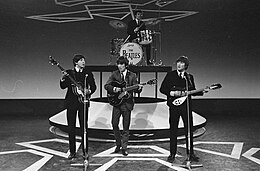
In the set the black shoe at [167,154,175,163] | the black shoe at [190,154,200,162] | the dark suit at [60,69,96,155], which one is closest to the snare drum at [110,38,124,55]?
the dark suit at [60,69,96,155]

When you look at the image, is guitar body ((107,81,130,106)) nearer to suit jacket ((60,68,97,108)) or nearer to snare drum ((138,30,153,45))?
suit jacket ((60,68,97,108))

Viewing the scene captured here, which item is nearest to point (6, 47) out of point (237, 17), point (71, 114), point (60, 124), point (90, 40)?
point (90, 40)

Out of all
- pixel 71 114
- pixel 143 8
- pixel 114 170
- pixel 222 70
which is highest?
pixel 143 8

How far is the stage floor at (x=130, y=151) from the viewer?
20.6ft

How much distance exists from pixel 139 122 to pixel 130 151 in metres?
1.18

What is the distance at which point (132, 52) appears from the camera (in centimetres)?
957

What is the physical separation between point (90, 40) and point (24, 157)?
5.49 metres

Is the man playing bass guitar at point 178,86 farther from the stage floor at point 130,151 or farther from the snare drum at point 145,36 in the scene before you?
the snare drum at point 145,36

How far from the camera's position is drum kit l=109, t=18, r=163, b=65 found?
376 inches

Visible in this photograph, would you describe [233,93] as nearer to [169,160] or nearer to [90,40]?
[90,40]

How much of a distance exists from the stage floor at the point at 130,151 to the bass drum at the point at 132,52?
2.42 meters

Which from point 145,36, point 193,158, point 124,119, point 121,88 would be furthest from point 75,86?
point 145,36

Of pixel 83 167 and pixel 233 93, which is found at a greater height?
pixel 233 93

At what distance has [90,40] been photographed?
11.7m
